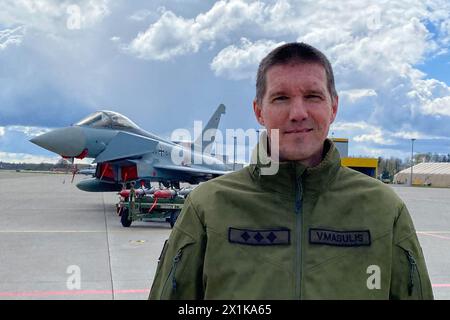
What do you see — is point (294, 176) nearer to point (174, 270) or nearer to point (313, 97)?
point (313, 97)

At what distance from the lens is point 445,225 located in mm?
15422

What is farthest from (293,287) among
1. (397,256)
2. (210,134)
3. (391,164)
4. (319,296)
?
(391,164)

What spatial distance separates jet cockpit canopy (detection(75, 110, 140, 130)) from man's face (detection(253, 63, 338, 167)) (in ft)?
48.3

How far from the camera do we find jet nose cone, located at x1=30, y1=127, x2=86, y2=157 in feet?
49.7

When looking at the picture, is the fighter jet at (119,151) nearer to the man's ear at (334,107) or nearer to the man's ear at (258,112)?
the man's ear at (258,112)

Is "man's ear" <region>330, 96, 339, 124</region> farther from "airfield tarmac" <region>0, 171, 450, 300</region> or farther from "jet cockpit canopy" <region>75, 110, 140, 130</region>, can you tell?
"jet cockpit canopy" <region>75, 110, 140, 130</region>

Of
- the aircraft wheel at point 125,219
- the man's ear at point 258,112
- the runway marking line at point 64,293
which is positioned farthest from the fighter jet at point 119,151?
the man's ear at point 258,112

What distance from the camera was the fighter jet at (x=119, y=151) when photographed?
15.4m

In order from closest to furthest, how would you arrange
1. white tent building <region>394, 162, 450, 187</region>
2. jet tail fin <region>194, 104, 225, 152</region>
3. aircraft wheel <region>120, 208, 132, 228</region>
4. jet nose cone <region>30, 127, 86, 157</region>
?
1. aircraft wheel <region>120, 208, 132, 228</region>
2. jet nose cone <region>30, 127, 86, 157</region>
3. jet tail fin <region>194, 104, 225, 152</region>
4. white tent building <region>394, 162, 450, 187</region>

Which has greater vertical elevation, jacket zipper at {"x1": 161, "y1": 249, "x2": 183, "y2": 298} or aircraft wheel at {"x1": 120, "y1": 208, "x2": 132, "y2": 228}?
jacket zipper at {"x1": 161, "y1": 249, "x2": 183, "y2": 298}

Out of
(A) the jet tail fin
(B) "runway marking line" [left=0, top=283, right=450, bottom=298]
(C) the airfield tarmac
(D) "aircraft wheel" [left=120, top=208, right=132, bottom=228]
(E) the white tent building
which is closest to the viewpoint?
(B) "runway marking line" [left=0, top=283, right=450, bottom=298]

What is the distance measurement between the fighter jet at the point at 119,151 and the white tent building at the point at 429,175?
77.5 m

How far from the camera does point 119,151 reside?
16031 millimetres

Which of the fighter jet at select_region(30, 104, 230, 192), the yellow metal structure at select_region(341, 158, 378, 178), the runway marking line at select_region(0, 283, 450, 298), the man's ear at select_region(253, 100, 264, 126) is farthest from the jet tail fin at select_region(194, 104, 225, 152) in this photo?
the man's ear at select_region(253, 100, 264, 126)
